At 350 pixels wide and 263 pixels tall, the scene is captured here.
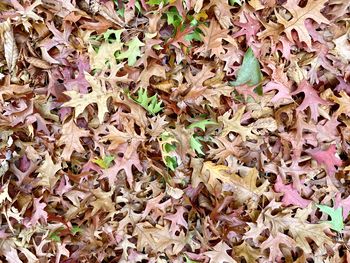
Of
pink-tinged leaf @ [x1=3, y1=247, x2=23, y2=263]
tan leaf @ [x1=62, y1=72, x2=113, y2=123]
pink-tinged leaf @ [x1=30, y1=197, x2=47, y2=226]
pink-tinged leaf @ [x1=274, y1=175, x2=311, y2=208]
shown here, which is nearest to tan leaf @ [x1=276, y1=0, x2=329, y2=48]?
pink-tinged leaf @ [x1=274, y1=175, x2=311, y2=208]

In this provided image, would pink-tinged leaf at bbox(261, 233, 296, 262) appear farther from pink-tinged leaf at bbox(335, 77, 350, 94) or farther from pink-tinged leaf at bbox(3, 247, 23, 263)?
pink-tinged leaf at bbox(3, 247, 23, 263)

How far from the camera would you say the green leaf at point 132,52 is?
1.43 m

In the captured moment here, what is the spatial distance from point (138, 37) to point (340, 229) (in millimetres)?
969

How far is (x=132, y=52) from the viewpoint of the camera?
1439mm

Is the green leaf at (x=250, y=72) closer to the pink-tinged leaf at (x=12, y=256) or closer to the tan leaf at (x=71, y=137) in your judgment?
the tan leaf at (x=71, y=137)

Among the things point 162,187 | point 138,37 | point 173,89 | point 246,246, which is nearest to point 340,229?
point 246,246

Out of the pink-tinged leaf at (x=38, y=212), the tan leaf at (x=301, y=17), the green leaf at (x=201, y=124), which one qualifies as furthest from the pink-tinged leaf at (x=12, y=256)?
the tan leaf at (x=301, y=17)

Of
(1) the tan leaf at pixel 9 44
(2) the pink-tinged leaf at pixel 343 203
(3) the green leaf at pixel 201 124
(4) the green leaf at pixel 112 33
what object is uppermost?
(4) the green leaf at pixel 112 33

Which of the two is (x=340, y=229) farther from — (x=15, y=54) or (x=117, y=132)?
(x=15, y=54)

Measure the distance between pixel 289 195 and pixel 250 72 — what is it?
1.46ft

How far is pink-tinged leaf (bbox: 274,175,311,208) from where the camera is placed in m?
1.47

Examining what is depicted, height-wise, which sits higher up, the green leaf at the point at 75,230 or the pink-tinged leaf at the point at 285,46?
the pink-tinged leaf at the point at 285,46

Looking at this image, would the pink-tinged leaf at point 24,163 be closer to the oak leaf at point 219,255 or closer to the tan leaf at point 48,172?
the tan leaf at point 48,172

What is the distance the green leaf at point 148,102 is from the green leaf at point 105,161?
8.3 inches
